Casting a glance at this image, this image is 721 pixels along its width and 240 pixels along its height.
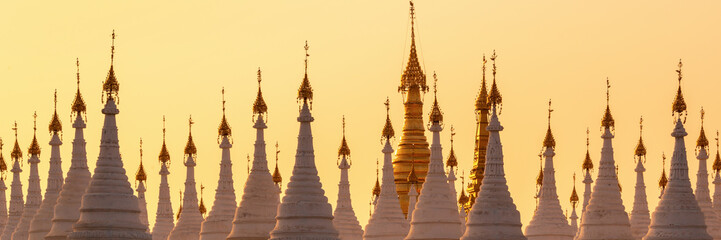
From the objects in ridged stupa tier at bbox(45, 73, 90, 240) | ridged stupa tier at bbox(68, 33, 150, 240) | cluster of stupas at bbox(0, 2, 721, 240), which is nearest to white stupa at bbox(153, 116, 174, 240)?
cluster of stupas at bbox(0, 2, 721, 240)

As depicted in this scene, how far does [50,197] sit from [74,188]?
7.49 meters

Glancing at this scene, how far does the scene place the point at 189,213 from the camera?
146000 millimetres

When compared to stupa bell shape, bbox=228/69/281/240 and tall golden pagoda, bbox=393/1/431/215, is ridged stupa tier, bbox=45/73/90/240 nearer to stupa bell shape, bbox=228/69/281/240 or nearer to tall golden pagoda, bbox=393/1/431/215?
stupa bell shape, bbox=228/69/281/240

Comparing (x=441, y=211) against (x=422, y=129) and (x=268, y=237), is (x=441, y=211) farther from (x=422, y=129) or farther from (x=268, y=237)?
(x=422, y=129)

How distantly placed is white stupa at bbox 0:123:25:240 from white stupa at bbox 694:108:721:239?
35.0 m

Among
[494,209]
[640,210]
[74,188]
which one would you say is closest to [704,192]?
[640,210]

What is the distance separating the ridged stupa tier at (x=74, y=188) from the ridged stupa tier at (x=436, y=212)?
14.6m

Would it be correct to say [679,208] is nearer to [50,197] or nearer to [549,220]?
[549,220]

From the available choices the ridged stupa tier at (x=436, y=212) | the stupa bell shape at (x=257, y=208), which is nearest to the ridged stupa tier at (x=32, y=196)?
the stupa bell shape at (x=257, y=208)

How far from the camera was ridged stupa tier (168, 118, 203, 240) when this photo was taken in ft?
474

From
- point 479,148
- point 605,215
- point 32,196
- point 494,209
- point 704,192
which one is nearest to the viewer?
point 494,209

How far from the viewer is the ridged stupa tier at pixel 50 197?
140m

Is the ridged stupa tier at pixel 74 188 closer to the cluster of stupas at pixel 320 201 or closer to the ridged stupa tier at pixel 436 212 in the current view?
the cluster of stupas at pixel 320 201

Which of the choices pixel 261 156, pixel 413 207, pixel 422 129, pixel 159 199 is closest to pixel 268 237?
pixel 261 156
